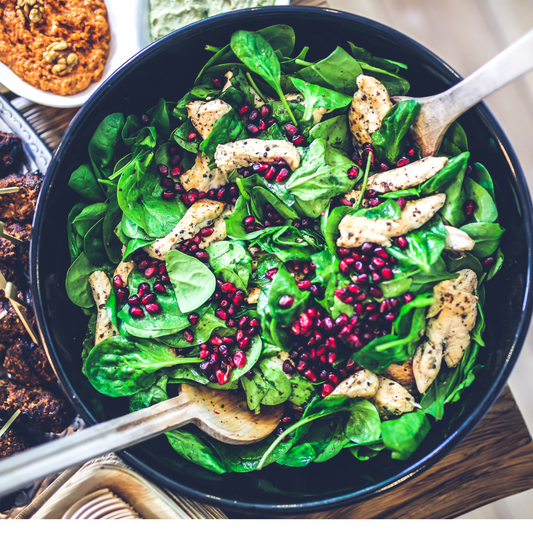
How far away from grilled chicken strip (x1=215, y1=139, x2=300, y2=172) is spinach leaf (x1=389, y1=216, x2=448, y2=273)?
558mm

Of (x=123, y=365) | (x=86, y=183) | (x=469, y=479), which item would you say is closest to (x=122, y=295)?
(x=123, y=365)

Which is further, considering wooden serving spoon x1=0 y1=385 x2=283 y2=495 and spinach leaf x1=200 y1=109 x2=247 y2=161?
spinach leaf x1=200 y1=109 x2=247 y2=161

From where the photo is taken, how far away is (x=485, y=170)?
173 cm

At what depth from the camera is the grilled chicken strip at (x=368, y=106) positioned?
176 centimetres

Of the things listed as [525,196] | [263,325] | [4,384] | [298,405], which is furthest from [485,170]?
[4,384]

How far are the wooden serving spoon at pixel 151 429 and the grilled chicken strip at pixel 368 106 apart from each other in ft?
4.12

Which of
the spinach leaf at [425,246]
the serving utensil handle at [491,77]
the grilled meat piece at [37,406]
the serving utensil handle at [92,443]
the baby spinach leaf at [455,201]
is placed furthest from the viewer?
the grilled meat piece at [37,406]

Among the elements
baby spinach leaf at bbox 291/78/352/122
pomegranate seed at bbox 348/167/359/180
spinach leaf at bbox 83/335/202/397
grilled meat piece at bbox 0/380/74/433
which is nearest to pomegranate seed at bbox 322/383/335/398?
spinach leaf at bbox 83/335/202/397

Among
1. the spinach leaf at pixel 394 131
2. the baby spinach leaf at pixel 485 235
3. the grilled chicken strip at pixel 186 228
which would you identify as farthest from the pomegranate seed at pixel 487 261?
the grilled chicken strip at pixel 186 228

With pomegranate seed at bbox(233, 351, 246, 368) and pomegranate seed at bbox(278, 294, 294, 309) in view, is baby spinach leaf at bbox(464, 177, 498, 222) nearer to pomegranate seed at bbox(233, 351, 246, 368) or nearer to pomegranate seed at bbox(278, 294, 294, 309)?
pomegranate seed at bbox(278, 294, 294, 309)

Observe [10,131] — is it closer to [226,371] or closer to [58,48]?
[58,48]

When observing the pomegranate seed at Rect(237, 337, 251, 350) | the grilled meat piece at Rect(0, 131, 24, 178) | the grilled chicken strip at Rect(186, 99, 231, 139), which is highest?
the grilled meat piece at Rect(0, 131, 24, 178)

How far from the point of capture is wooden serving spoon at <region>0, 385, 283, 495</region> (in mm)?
1135

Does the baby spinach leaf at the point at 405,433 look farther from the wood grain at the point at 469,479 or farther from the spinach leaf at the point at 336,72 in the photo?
the spinach leaf at the point at 336,72
